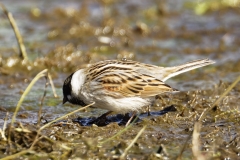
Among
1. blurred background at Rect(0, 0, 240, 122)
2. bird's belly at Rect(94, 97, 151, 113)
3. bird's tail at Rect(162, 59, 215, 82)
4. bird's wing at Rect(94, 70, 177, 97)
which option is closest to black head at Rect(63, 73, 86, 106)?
bird's belly at Rect(94, 97, 151, 113)

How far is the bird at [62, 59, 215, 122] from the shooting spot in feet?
24.0

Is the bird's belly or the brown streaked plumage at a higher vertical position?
the brown streaked plumage

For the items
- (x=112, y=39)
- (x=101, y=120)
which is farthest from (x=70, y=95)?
(x=112, y=39)

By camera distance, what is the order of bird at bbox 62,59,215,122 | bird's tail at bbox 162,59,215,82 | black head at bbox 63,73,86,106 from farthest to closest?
bird's tail at bbox 162,59,215,82 → black head at bbox 63,73,86,106 → bird at bbox 62,59,215,122

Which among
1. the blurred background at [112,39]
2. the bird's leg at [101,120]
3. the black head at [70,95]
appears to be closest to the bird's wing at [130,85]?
the black head at [70,95]

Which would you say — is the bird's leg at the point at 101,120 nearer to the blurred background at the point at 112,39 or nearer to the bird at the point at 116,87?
the bird at the point at 116,87

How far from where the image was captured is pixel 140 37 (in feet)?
42.3

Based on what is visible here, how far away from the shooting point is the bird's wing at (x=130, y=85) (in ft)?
24.3

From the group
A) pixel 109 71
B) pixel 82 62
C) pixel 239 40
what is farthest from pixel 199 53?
pixel 109 71

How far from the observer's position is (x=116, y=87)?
291 inches

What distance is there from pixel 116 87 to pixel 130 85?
20cm

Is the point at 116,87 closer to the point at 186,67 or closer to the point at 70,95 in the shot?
the point at 70,95

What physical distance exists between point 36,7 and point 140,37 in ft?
12.1

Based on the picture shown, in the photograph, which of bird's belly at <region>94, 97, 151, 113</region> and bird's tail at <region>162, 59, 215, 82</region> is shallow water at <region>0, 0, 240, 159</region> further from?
bird's tail at <region>162, 59, 215, 82</region>
